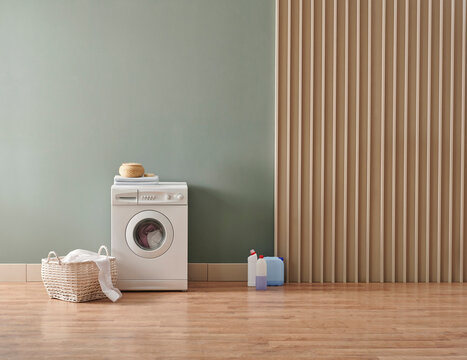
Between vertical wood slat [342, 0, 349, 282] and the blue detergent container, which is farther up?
vertical wood slat [342, 0, 349, 282]

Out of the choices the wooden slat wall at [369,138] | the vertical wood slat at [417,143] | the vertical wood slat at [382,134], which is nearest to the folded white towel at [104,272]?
the wooden slat wall at [369,138]

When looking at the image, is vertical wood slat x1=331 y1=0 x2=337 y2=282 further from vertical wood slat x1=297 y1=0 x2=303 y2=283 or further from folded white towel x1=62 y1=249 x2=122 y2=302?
folded white towel x1=62 y1=249 x2=122 y2=302

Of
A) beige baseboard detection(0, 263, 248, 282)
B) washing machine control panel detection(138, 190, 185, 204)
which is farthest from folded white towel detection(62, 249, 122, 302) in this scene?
beige baseboard detection(0, 263, 248, 282)

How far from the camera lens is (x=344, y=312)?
126 inches

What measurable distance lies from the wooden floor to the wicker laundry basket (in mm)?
71

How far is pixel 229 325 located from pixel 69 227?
5.68 feet

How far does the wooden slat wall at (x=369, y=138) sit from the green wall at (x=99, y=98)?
389mm

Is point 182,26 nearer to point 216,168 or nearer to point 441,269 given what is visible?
point 216,168

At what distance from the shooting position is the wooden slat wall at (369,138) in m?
4.10

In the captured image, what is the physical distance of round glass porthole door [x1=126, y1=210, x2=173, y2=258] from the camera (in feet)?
12.2

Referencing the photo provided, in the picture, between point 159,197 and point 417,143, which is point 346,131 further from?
point 159,197

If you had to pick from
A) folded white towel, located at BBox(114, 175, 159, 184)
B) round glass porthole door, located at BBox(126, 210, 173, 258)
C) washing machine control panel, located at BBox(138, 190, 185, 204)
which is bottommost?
round glass porthole door, located at BBox(126, 210, 173, 258)

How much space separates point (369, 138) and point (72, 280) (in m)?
2.22

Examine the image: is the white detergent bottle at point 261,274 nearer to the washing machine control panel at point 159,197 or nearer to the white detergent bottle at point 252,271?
the white detergent bottle at point 252,271
